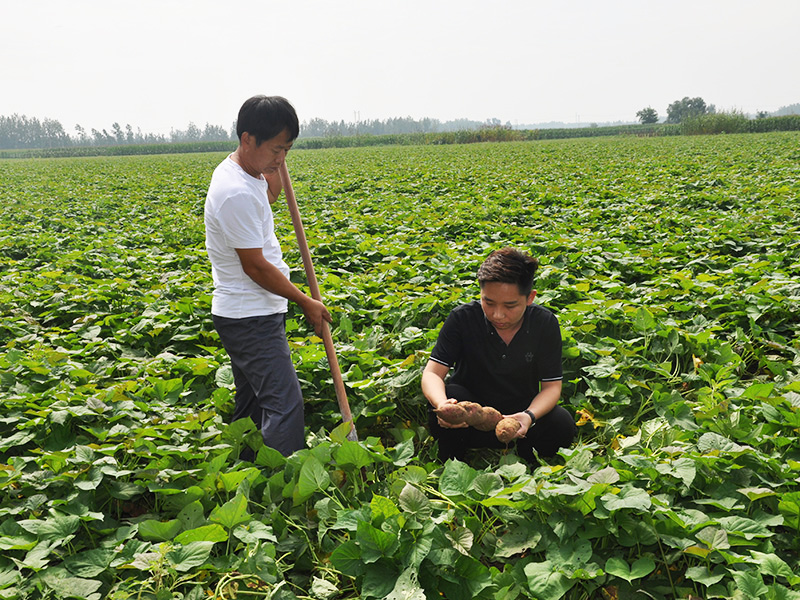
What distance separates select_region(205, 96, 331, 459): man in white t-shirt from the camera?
90.0 inches

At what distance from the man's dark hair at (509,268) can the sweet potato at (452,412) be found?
556 mm

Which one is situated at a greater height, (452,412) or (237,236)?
(237,236)

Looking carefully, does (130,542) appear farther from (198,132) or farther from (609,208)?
(198,132)

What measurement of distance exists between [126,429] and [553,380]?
195cm

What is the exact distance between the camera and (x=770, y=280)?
4.42m

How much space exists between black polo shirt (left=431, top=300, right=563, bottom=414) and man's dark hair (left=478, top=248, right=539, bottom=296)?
278 mm

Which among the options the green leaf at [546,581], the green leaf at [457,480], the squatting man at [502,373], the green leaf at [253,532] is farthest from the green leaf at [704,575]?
the green leaf at [253,532]

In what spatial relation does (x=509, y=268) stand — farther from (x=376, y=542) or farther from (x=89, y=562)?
(x=89, y=562)

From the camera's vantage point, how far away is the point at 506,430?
2.41 meters

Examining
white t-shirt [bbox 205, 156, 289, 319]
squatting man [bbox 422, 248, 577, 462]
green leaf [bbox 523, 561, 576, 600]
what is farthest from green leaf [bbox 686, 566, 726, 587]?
white t-shirt [bbox 205, 156, 289, 319]

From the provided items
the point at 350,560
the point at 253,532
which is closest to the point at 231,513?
the point at 253,532

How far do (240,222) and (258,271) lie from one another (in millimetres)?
215

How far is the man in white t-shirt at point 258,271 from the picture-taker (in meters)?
2.29

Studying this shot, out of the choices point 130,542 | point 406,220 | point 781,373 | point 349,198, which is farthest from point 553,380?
point 349,198
